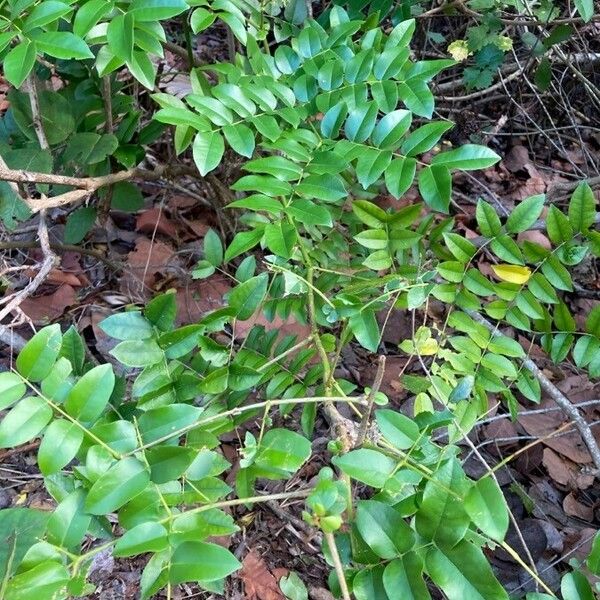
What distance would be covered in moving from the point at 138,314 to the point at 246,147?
35 centimetres

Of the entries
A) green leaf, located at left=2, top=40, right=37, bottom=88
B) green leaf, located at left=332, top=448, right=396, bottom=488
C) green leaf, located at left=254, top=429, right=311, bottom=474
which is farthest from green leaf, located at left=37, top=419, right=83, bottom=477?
green leaf, located at left=2, top=40, right=37, bottom=88

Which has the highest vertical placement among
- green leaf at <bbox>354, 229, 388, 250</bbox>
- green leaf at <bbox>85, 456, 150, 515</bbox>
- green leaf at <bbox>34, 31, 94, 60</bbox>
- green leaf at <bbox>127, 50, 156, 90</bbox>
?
green leaf at <bbox>34, 31, 94, 60</bbox>

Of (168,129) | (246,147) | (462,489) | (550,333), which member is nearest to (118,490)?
(462,489)

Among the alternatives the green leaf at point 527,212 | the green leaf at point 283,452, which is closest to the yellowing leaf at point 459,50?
the green leaf at point 527,212

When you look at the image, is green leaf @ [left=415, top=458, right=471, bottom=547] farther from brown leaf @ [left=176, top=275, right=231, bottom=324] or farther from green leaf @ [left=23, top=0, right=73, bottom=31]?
brown leaf @ [left=176, top=275, right=231, bottom=324]

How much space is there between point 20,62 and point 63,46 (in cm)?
8

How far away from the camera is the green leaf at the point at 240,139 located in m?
1.11

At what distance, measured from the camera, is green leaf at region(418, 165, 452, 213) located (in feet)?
3.59

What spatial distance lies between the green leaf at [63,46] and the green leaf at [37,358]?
0.46 metres

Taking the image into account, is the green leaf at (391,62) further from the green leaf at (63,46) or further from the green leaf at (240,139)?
the green leaf at (63,46)

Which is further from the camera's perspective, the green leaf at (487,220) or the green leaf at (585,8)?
the green leaf at (585,8)

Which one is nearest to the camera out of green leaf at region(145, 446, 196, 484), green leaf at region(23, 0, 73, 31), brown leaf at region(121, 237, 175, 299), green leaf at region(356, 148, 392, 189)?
green leaf at region(145, 446, 196, 484)

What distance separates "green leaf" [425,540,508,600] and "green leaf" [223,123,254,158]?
720 millimetres

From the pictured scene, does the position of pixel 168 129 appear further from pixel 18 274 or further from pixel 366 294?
pixel 366 294
